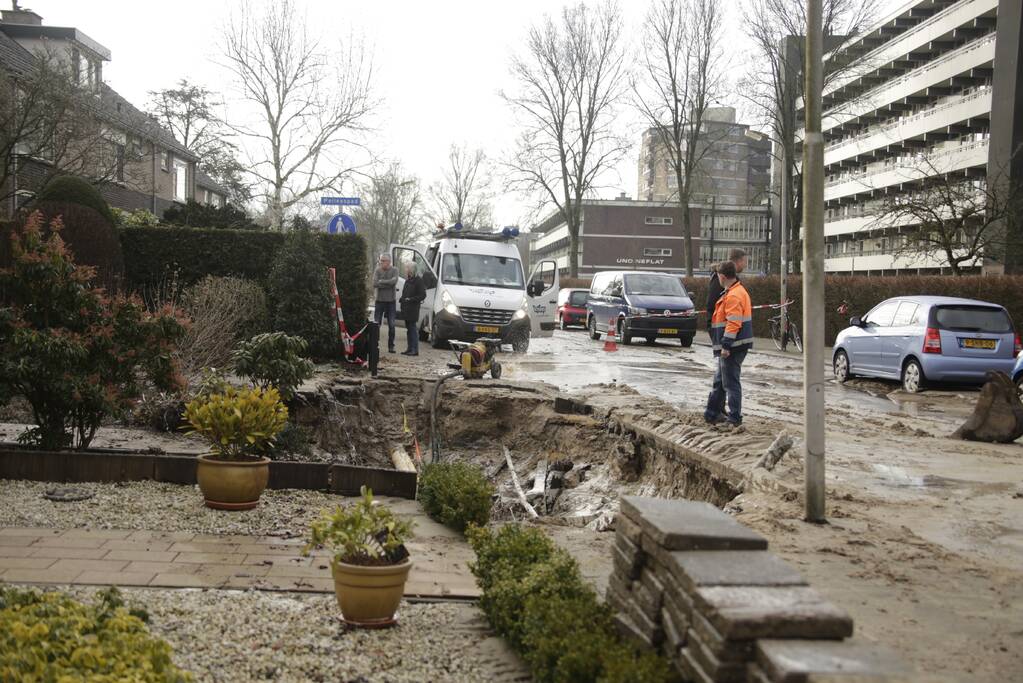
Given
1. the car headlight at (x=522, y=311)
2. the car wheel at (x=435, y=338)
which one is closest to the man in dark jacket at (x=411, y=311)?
the car wheel at (x=435, y=338)

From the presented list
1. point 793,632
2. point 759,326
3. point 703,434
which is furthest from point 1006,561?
point 759,326

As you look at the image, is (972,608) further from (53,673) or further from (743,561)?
(53,673)

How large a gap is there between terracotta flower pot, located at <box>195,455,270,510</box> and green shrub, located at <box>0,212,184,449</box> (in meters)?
1.57

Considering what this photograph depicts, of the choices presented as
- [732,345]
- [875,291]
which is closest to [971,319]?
[732,345]

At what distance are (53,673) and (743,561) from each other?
7.73 feet

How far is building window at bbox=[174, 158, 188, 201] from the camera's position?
46531mm

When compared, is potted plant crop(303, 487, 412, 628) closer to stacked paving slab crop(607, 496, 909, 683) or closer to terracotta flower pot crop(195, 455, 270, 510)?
stacked paving slab crop(607, 496, 909, 683)

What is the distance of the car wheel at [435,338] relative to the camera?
75.0ft

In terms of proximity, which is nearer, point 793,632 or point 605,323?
point 793,632

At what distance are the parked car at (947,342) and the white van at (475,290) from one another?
8.55 meters

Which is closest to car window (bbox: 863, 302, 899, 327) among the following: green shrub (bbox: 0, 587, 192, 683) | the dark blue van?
the dark blue van

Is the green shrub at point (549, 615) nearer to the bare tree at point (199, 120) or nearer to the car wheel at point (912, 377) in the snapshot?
the car wheel at point (912, 377)

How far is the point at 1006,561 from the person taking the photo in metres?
5.79

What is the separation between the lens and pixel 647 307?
27766 mm
